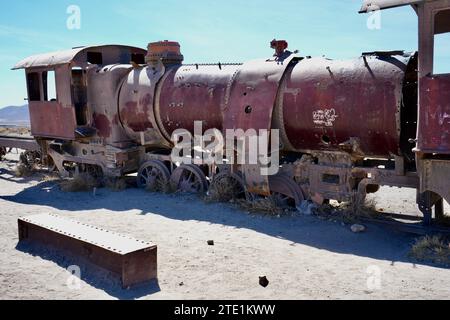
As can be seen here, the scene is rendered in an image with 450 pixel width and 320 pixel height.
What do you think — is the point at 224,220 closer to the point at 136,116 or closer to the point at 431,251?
the point at 431,251

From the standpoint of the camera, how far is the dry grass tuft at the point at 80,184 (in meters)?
10.2

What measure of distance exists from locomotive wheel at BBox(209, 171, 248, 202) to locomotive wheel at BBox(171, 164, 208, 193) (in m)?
0.63

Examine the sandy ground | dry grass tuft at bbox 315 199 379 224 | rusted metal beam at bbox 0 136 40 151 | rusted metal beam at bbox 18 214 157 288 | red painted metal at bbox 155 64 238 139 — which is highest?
red painted metal at bbox 155 64 238 139

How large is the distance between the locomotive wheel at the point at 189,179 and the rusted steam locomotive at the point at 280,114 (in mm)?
27

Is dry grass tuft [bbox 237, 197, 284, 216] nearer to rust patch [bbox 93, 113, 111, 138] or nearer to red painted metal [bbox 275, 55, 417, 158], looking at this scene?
red painted metal [bbox 275, 55, 417, 158]

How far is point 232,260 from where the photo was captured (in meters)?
5.61

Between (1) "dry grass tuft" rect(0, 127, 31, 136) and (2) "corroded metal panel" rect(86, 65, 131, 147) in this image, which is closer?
(2) "corroded metal panel" rect(86, 65, 131, 147)

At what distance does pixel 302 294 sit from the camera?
459 centimetres

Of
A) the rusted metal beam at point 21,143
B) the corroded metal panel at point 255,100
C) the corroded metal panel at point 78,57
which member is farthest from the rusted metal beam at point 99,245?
the rusted metal beam at point 21,143

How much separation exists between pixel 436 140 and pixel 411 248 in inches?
56.8

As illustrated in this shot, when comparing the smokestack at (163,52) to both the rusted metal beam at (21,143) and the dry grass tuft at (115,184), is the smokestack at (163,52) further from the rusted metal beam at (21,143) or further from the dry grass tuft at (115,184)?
the rusted metal beam at (21,143)

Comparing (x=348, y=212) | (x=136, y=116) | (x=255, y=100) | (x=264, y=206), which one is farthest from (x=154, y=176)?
(x=348, y=212)

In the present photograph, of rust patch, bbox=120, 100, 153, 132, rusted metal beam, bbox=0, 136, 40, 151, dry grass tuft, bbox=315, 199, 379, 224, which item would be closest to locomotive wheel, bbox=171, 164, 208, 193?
rust patch, bbox=120, 100, 153, 132

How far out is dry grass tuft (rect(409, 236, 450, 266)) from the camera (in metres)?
5.38
